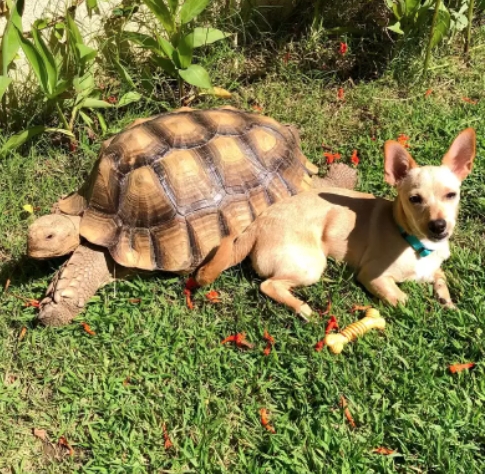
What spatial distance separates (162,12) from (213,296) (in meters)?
2.35

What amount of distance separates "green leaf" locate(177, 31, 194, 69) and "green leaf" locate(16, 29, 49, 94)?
1.05 m

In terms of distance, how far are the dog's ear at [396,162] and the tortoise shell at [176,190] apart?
86 cm

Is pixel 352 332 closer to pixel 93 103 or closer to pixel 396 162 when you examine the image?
pixel 396 162

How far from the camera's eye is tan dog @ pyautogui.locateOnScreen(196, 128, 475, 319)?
3.47m

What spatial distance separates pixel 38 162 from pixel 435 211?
328 cm

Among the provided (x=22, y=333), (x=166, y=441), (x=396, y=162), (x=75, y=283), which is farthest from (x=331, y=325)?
(x=22, y=333)

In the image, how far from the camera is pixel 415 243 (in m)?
3.52

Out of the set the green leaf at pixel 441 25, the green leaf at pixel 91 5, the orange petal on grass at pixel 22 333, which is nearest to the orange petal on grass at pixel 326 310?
the orange petal on grass at pixel 22 333

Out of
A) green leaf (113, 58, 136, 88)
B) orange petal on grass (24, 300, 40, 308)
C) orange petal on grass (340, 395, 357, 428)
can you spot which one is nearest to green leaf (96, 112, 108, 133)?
green leaf (113, 58, 136, 88)

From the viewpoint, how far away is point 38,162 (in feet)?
15.9

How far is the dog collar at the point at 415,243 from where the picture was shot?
3.51 m

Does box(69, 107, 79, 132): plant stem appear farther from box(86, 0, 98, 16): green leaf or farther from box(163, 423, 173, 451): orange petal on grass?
box(163, 423, 173, 451): orange petal on grass

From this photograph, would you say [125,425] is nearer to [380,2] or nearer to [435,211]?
[435,211]

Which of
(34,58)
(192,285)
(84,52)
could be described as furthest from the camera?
(84,52)
